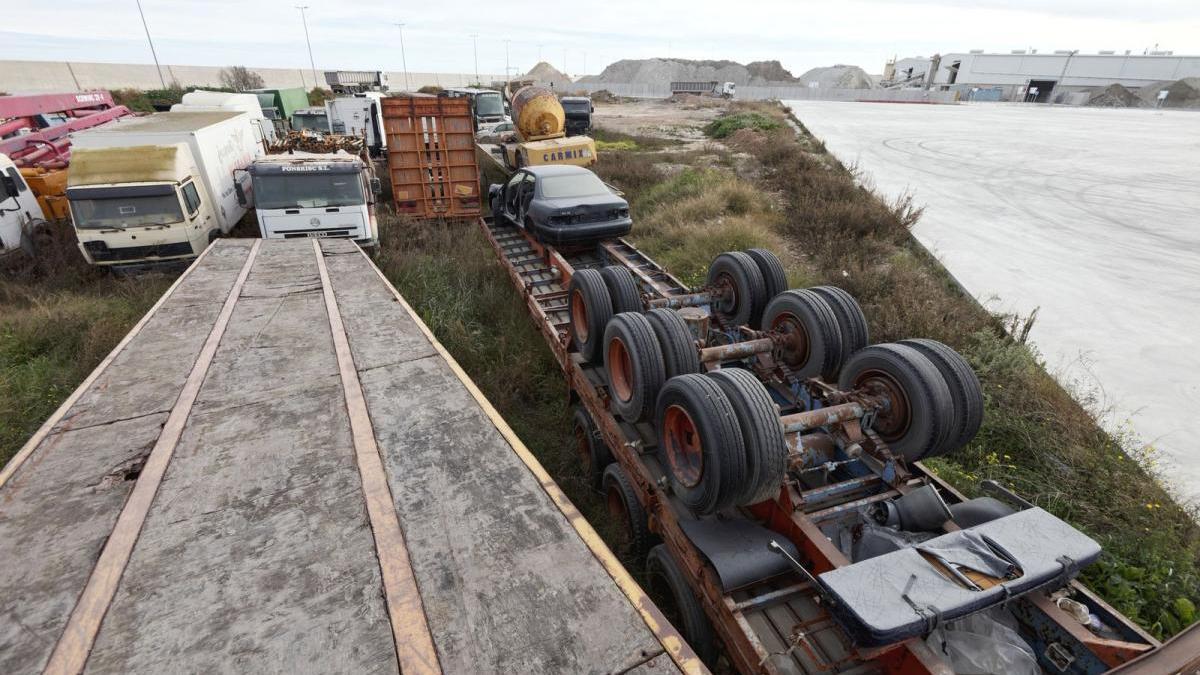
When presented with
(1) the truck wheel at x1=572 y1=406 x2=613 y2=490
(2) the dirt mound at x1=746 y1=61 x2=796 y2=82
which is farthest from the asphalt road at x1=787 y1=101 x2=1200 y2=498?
(2) the dirt mound at x1=746 y1=61 x2=796 y2=82

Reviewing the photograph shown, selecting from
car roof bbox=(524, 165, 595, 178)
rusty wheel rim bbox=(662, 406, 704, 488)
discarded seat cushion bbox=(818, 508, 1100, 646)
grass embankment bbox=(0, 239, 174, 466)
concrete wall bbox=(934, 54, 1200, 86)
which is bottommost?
grass embankment bbox=(0, 239, 174, 466)

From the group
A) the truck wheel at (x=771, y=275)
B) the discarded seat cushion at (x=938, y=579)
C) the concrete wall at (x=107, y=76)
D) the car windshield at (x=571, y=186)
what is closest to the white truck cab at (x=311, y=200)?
the car windshield at (x=571, y=186)

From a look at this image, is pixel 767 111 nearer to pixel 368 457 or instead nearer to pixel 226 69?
pixel 368 457

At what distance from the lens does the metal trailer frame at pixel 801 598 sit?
8.46 feet

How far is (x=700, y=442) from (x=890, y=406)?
163 cm

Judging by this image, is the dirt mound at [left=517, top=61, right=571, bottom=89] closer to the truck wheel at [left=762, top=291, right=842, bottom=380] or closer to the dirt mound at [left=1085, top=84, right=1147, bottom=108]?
the dirt mound at [left=1085, top=84, right=1147, bottom=108]

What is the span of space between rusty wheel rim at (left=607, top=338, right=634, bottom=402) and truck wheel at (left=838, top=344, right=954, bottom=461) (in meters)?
1.85

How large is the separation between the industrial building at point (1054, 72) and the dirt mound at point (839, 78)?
1905cm

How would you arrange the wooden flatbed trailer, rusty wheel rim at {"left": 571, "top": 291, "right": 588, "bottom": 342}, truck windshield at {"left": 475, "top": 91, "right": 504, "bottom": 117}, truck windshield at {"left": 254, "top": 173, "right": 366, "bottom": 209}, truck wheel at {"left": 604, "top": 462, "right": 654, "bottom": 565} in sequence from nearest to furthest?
1. the wooden flatbed trailer
2. truck wheel at {"left": 604, "top": 462, "right": 654, "bottom": 565}
3. rusty wheel rim at {"left": 571, "top": 291, "right": 588, "bottom": 342}
4. truck windshield at {"left": 254, "top": 173, "right": 366, "bottom": 209}
5. truck windshield at {"left": 475, "top": 91, "right": 504, "bottom": 117}

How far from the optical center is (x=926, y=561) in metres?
2.72

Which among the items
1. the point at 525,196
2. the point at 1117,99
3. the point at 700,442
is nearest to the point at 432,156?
the point at 525,196

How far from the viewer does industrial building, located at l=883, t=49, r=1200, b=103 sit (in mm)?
64625

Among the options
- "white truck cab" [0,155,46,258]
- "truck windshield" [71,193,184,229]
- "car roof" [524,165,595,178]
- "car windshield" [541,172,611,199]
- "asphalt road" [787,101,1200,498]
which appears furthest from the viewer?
"white truck cab" [0,155,46,258]

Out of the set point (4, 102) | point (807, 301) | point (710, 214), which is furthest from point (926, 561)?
point (4, 102)
